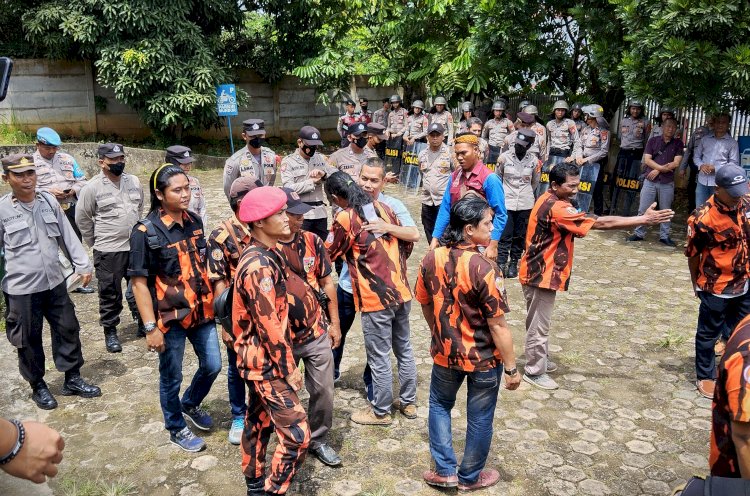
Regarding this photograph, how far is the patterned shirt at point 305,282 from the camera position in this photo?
416cm

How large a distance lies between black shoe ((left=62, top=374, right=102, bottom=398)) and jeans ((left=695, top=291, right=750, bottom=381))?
5.11m

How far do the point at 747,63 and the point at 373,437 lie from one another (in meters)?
7.16

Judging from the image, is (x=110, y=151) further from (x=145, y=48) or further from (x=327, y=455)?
(x=145, y=48)

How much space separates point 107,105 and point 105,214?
13218mm

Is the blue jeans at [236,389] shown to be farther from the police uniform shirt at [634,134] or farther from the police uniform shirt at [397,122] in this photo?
the police uniform shirt at [397,122]

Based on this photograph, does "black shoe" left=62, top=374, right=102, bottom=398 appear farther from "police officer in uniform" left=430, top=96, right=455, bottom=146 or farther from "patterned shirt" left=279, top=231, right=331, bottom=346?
"police officer in uniform" left=430, top=96, right=455, bottom=146

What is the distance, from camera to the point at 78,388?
18.7ft

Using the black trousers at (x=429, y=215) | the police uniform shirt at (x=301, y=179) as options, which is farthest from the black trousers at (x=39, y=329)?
the black trousers at (x=429, y=215)

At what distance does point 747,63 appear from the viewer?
870 cm

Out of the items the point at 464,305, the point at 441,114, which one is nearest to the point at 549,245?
the point at 464,305

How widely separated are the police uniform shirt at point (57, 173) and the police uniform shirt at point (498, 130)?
8.12 meters

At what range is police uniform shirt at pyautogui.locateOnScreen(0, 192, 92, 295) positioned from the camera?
209 inches

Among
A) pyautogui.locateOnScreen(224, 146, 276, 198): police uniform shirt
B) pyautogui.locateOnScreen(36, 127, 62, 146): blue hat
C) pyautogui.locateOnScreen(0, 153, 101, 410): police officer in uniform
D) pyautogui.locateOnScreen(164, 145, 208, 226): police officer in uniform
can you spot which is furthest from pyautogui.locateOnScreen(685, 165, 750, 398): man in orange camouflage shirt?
pyautogui.locateOnScreen(36, 127, 62, 146): blue hat

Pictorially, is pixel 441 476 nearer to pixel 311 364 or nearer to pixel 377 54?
pixel 311 364
